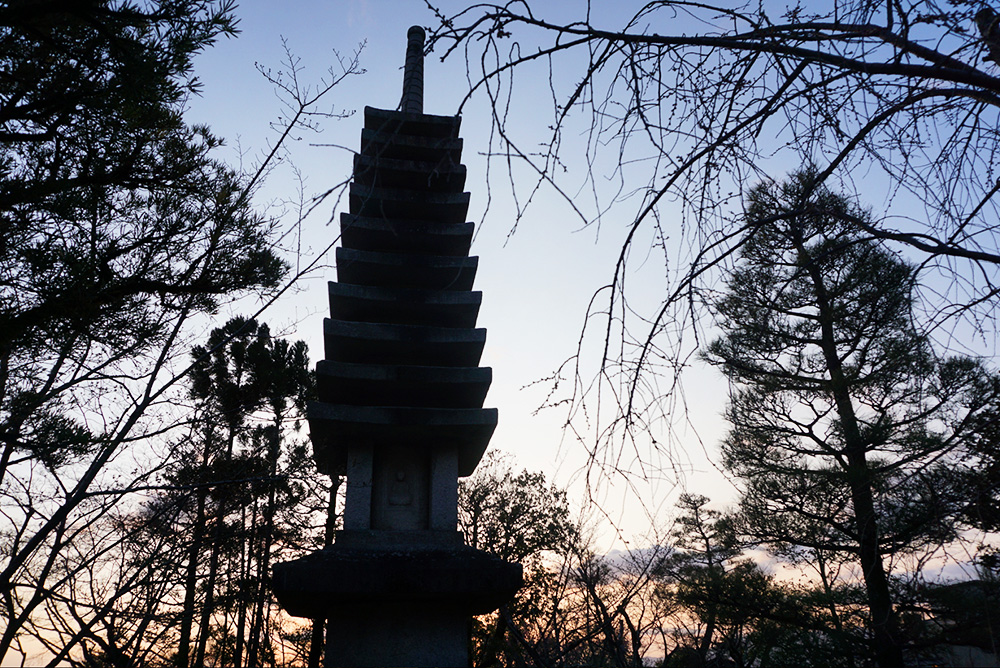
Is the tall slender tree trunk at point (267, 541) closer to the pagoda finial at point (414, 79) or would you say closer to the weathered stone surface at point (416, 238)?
the weathered stone surface at point (416, 238)

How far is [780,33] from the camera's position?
2.06 m

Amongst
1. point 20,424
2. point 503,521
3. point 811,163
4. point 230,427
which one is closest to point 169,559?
point 20,424

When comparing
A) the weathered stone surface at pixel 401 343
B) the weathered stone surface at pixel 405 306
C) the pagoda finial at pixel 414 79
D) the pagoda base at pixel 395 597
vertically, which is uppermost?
the pagoda finial at pixel 414 79

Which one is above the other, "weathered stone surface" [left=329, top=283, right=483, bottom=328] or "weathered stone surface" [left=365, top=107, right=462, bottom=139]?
"weathered stone surface" [left=365, top=107, right=462, bottom=139]

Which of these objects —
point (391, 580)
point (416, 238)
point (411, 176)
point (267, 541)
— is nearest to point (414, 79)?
point (411, 176)

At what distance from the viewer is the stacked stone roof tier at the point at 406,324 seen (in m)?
5.16

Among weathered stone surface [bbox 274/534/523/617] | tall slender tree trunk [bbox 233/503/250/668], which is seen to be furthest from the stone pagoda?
tall slender tree trunk [bbox 233/503/250/668]

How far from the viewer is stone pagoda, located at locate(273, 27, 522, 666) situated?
14.0 feet

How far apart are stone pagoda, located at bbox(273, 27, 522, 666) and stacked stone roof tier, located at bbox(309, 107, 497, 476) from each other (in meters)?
0.01

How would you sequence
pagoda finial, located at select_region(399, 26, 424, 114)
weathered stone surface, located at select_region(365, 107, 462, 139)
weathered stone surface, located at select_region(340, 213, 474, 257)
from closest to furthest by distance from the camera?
weathered stone surface, located at select_region(340, 213, 474, 257), weathered stone surface, located at select_region(365, 107, 462, 139), pagoda finial, located at select_region(399, 26, 424, 114)

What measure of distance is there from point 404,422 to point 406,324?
100 centimetres

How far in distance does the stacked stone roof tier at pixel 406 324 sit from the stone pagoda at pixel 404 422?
12 millimetres

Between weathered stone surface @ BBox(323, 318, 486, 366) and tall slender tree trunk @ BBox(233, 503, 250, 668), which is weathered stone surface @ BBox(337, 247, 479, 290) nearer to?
weathered stone surface @ BBox(323, 318, 486, 366)

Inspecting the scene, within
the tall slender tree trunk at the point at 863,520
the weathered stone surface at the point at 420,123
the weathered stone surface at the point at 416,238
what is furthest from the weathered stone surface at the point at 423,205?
the tall slender tree trunk at the point at 863,520
